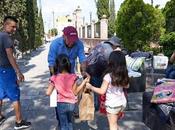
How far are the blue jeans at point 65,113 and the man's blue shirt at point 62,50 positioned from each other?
965 mm

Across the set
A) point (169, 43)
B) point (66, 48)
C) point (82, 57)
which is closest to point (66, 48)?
point (66, 48)

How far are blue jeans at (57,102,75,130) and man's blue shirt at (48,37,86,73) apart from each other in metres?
0.96

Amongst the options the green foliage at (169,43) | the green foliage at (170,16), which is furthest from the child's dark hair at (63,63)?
the green foliage at (170,16)

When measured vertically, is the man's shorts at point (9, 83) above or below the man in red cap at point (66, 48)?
below

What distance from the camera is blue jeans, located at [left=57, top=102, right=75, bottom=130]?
5477 millimetres

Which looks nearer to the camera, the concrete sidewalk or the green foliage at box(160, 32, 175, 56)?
the concrete sidewalk

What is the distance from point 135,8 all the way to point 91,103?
40.1ft

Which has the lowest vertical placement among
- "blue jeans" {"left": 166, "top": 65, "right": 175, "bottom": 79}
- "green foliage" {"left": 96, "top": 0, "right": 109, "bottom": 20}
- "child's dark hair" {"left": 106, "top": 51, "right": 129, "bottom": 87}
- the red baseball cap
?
"blue jeans" {"left": 166, "top": 65, "right": 175, "bottom": 79}

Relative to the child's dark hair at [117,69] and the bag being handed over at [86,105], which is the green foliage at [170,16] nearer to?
the bag being handed over at [86,105]

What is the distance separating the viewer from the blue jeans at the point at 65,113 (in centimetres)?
548

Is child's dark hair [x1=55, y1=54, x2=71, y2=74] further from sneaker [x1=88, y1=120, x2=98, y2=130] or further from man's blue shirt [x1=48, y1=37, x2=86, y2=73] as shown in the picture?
sneaker [x1=88, y1=120, x2=98, y2=130]

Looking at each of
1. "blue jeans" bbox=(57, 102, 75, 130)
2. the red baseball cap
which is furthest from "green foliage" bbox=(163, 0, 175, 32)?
"blue jeans" bbox=(57, 102, 75, 130)

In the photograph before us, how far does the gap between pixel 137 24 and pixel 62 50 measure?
1122 cm

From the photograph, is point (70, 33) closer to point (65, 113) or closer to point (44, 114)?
point (65, 113)
